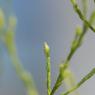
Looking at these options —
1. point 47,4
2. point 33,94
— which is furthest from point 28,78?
point 47,4

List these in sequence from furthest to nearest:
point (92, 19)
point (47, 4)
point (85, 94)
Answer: point (47, 4), point (85, 94), point (92, 19)

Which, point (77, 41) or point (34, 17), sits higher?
point (77, 41)

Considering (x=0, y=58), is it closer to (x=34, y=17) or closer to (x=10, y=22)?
(x=10, y=22)

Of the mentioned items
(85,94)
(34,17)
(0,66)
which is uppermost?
(0,66)

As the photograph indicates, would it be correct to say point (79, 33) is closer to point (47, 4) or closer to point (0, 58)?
point (0, 58)

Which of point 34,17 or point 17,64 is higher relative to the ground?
point 17,64

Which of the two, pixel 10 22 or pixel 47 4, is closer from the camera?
pixel 10 22

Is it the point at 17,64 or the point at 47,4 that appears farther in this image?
the point at 47,4

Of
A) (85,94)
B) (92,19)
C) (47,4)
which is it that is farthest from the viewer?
(47,4)

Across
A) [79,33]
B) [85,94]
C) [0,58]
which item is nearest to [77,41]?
[79,33]
